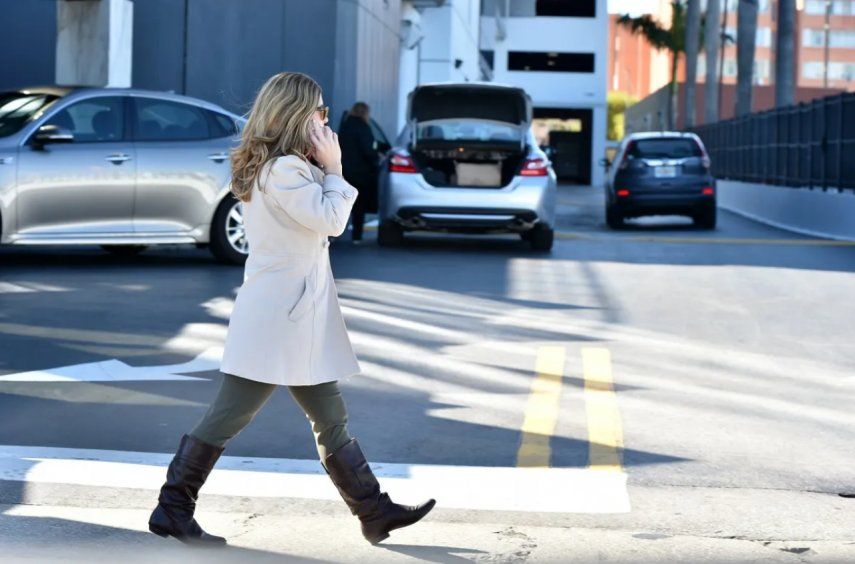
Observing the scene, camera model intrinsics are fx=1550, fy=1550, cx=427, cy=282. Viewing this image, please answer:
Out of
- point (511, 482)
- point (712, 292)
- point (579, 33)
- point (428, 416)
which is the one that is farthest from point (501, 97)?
point (579, 33)

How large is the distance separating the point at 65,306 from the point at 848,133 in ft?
50.9

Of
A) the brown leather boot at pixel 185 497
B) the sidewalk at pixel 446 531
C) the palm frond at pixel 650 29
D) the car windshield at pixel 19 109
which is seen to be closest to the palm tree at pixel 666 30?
the palm frond at pixel 650 29

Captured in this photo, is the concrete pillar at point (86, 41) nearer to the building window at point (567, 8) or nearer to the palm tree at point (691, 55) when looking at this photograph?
the palm tree at point (691, 55)

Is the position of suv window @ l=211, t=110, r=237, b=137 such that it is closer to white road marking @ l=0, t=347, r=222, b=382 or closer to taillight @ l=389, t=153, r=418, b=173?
taillight @ l=389, t=153, r=418, b=173

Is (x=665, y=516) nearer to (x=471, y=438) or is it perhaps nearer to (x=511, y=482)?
(x=511, y=482)

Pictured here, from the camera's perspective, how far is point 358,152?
18.6m

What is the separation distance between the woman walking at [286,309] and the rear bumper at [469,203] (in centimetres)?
1186

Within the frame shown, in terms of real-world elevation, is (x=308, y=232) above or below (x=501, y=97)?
below

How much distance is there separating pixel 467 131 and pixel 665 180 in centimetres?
740

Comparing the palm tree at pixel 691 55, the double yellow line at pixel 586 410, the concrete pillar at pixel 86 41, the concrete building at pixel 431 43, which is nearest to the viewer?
the double yellow line at pixel 586 410

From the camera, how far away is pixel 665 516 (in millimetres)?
5422

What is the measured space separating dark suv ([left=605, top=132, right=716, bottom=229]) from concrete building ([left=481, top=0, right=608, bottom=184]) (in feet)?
132

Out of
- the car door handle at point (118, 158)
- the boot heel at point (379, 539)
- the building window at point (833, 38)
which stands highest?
the building window at point (833, 38)

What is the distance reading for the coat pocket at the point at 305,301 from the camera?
15.9ft
